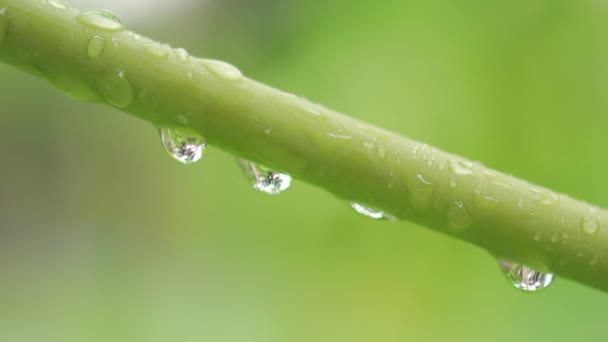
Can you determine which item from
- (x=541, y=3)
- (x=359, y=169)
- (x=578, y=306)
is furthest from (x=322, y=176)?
(x=541, y=3)

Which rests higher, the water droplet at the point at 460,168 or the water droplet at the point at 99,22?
the water droplet at the point at 99,22

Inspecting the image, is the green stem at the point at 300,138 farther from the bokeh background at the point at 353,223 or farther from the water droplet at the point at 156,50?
the bokeh background at the point at 353,223

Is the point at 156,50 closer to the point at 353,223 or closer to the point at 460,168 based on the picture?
the point at 460,168

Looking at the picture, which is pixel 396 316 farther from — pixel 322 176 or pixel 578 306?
pixel 322 176

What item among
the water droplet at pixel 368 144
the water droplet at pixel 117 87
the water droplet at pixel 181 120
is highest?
the water droplet at pixel 117 87

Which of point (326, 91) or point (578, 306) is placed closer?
point (578, 306)

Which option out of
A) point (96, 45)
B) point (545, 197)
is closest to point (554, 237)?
point (545, 197)

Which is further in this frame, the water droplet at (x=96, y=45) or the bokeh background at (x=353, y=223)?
the bokeh background at (x=353, y=223)

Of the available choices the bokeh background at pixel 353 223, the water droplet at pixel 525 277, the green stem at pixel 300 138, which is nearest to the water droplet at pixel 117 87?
the green stem at pixel 300 138
